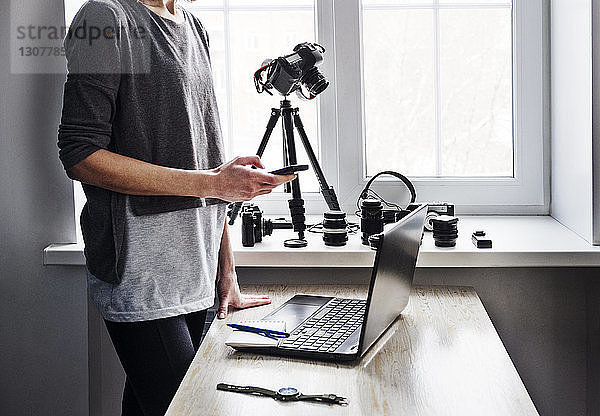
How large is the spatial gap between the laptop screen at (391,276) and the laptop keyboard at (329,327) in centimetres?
7

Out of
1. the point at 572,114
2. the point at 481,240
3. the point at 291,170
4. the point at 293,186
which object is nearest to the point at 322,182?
the point at 293,186

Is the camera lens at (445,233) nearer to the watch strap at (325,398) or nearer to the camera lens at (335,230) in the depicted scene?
the camera lens at (335,230)

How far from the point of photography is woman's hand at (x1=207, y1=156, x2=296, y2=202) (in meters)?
1.79

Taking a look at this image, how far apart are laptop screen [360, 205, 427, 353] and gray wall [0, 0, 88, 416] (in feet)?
3.72

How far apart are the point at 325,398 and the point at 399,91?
63.5 inches

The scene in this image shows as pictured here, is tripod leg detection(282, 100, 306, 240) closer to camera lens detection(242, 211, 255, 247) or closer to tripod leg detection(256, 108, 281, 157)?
tripod leg detection(256, 108, 281, 157)

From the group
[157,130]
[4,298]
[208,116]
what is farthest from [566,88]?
[4,298]

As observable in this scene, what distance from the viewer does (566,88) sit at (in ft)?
8.34

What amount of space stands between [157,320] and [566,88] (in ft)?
4.90

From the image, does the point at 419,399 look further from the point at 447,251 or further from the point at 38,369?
the point at 38,369

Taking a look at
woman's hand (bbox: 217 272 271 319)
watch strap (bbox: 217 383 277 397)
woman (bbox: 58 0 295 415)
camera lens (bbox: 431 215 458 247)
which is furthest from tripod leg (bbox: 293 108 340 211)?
watch strap (bbox: 217 383 277 397)

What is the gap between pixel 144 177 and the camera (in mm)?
1738

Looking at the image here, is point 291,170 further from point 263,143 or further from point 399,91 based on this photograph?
point 399,91

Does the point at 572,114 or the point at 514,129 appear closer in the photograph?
the point at 572,114
